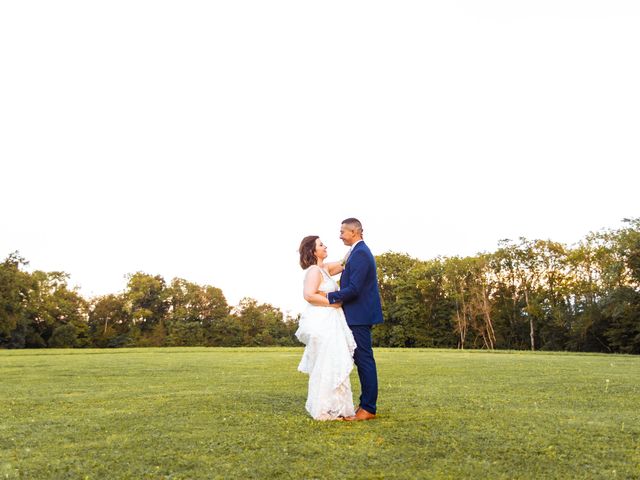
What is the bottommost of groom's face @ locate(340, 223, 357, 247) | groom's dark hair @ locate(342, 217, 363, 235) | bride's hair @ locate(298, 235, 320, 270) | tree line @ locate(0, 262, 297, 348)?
tree line @ locate(0, 262, 297, 348)

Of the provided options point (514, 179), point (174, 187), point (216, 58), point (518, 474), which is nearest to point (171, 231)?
point (174, 187)

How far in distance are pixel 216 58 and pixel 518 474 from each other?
93.0 ft

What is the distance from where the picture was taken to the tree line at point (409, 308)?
5616 centimetres

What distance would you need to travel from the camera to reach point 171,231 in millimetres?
55656

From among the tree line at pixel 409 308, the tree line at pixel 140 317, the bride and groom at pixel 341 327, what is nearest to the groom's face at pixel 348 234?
the bride and groom at pixel 341 327

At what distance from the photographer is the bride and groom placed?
679cm

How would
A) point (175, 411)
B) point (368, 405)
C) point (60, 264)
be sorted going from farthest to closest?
point (60, 264)
point (175, 411)
point (368, 405)

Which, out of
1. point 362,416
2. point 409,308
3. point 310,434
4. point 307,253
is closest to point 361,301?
point 307,253

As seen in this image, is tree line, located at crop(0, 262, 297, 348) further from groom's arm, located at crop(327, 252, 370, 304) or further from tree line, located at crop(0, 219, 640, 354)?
groom's arm, located at crop(327, 252, 370, 304)

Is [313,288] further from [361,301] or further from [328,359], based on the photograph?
[328,359]

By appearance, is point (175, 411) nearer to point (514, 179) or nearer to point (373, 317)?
point (373, 317)

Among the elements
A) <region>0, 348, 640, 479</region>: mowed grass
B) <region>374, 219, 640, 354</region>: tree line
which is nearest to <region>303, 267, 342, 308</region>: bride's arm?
<region>0, 348, 640, 479</region>: mowed grass

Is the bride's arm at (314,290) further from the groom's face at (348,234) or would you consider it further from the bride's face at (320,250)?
the groom's face at (348,234)

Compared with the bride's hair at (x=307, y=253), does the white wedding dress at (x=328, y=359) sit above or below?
below
